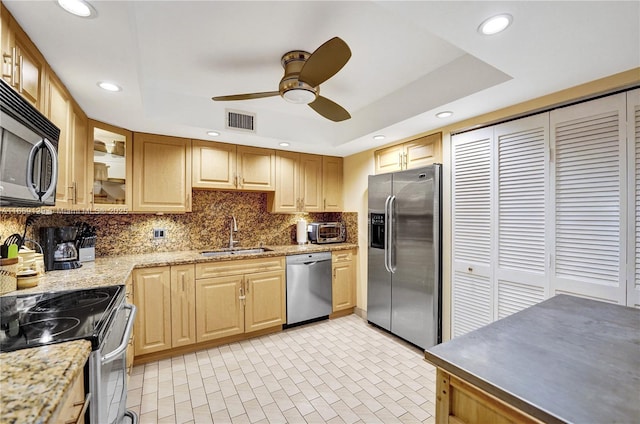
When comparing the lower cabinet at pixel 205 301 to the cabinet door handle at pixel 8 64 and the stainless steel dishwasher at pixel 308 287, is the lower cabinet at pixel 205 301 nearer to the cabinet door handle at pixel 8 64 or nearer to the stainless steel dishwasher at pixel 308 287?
the stainless steel dishwasher at pixel 308 287

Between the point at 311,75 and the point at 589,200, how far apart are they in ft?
6.13

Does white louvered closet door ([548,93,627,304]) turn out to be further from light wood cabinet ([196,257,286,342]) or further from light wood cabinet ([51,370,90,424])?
light wood cabinet ([51,370,90,424])

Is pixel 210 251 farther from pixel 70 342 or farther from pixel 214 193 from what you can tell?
pixel 70 342

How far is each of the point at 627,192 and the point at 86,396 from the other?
2.77 metres

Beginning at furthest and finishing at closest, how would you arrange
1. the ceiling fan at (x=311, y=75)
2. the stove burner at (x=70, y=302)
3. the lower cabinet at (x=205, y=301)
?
the lower cabinet at (x=205, y=301) < the ceiling fan at (x=311, y=75) < the stove burner at (x=70, y=302)

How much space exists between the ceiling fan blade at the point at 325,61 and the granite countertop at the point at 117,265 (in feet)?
5.59

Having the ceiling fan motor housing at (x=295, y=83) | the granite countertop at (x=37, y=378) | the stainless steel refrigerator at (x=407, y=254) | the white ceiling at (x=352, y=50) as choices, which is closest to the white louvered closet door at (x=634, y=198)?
the white ceiling at (x=352, y=50)

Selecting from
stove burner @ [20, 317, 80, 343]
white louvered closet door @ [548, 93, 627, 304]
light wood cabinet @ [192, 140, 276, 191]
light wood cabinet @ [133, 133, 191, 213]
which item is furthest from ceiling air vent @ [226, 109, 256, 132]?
white louvered closet door @ [548, 93, 627, 304]

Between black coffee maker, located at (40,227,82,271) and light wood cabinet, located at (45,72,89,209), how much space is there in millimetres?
268

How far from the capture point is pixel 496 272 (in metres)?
2.22

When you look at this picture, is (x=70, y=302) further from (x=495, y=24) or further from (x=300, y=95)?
(x=495, y=24)

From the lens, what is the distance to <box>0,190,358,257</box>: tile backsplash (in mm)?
2787

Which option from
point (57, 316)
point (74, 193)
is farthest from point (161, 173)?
point (57, 316)

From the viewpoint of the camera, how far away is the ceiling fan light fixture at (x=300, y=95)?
1803 mm
